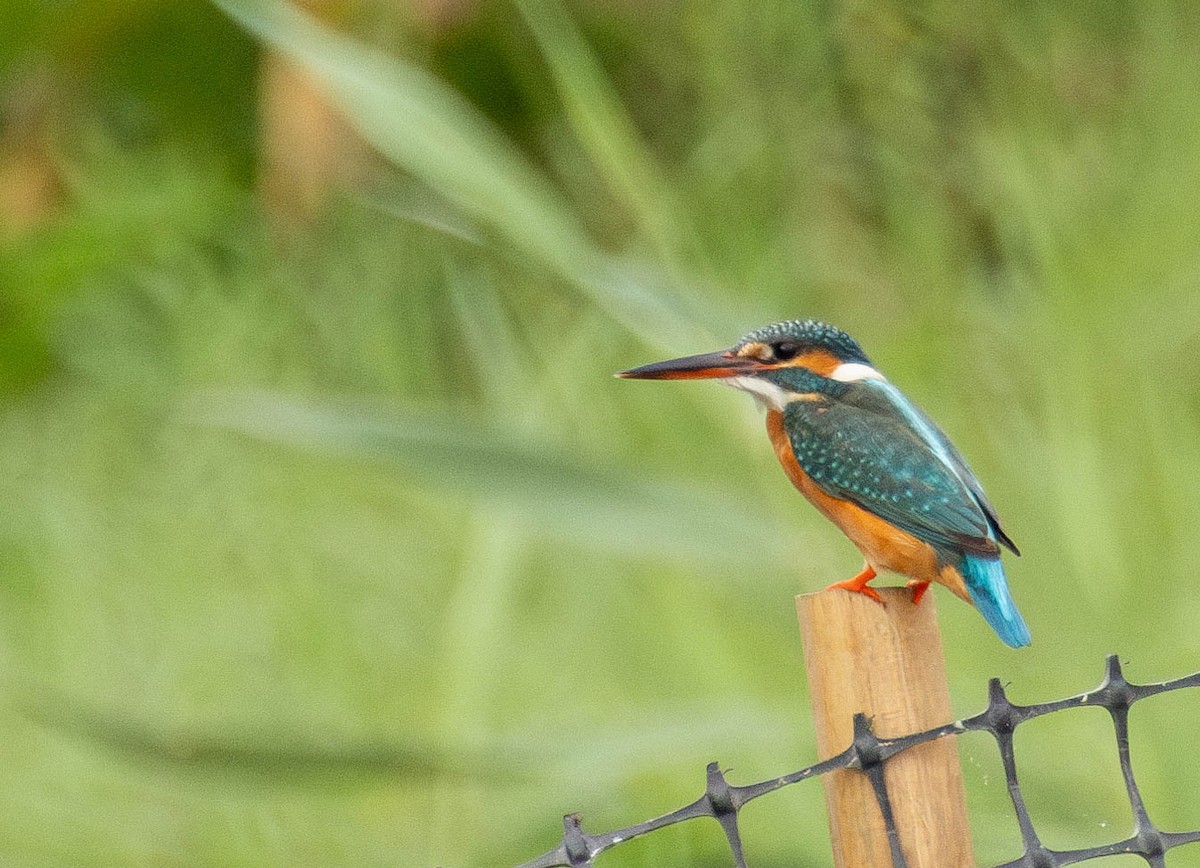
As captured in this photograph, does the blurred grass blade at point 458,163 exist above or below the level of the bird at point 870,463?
above

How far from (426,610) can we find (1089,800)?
1336mm

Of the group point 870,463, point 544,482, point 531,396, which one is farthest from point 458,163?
point 531,396

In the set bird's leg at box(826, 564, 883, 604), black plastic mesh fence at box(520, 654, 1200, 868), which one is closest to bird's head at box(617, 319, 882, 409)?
bird's leg at box(826, 564, 883, 604)

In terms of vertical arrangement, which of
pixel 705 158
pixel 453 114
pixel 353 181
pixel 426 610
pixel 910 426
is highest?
pixel 353 181

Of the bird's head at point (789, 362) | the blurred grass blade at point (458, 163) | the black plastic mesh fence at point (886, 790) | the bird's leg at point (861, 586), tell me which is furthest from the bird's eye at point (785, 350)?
the blurred grass blade at point (458, 163)

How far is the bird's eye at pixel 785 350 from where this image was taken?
115cm

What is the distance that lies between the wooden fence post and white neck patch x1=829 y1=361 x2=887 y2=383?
0.22 m

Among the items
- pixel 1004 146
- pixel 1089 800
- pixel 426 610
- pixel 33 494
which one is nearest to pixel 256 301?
pixel 33 494

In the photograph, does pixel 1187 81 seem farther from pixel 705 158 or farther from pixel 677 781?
pixel 677 781

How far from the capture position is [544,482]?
1731mm

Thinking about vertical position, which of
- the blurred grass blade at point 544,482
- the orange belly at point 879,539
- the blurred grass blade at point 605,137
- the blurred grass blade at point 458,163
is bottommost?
the orange belly at point 879,539

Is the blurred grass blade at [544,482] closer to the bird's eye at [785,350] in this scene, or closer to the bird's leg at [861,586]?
the bird's eye at [785,350]

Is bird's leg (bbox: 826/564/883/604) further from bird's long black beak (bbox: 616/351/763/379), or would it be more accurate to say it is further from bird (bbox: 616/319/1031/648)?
bird's long black beak (bbox: 616/351/763/379)

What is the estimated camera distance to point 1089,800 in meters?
1.82
